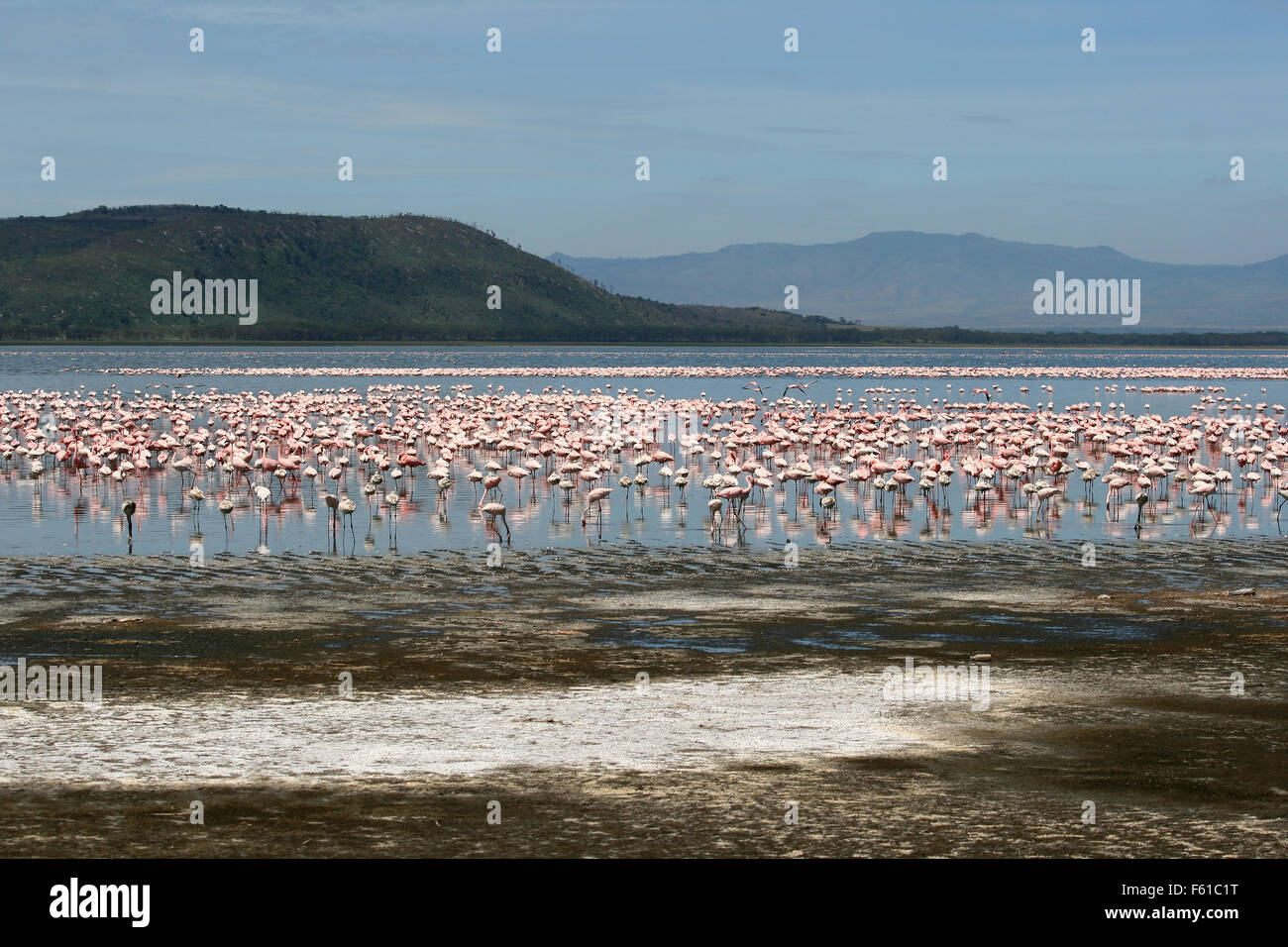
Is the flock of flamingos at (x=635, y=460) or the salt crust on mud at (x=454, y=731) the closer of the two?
the salt crust on mud at (x=454, y=731)

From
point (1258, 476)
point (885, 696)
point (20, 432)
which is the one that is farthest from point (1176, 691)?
point (20, 432)

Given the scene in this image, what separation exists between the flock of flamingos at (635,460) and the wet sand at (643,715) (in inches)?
253

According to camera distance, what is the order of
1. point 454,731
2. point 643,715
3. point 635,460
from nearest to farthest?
1. point 454,731
2. point 643,715
3. point 635,460

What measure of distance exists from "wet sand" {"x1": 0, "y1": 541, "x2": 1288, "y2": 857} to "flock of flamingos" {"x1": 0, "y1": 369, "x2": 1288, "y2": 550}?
6.44 m

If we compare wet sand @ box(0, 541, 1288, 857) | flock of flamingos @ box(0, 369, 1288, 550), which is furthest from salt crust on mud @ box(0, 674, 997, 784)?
flock of flamingos @ box(0, 369, 1288, 550)

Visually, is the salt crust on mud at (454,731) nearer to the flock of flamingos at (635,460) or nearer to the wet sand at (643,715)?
the wet sand at (643,715)

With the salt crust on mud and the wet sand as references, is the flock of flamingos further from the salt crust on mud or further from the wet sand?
the salt crust on mud

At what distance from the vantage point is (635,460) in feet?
123

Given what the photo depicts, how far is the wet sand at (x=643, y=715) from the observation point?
9172 millimetres

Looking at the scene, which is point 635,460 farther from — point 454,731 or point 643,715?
point 454,731

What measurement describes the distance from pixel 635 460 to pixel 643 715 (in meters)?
25.6

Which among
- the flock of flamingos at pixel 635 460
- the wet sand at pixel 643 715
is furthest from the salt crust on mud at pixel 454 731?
the flock of flamingos at pixel 635 460

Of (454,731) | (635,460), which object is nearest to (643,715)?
(454,731)
